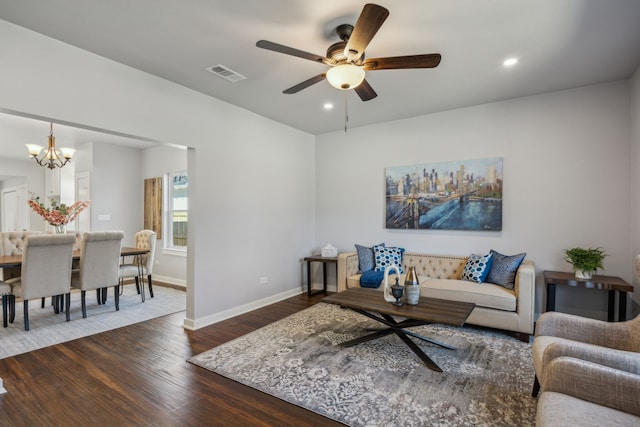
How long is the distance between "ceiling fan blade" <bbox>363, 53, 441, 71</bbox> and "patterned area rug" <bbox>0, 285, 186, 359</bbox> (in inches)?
157

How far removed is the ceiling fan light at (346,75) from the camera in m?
2.35

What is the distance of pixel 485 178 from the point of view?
13.8ft

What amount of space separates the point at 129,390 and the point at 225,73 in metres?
2.98

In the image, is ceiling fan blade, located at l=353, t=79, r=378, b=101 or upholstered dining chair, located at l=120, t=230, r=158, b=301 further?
upholstered dining chair, located at l=120, t=230, r=158, b=301

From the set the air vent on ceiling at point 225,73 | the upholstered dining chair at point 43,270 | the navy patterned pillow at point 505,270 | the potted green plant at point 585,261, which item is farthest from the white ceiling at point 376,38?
the upholstered dining chair at point 43,270

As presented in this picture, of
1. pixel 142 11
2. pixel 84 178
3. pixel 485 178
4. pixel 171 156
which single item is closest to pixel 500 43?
pixel 485 178

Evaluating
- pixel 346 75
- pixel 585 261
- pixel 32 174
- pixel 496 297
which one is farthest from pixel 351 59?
pixel 32 174

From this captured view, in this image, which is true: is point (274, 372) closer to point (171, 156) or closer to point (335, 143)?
point (335, 143)

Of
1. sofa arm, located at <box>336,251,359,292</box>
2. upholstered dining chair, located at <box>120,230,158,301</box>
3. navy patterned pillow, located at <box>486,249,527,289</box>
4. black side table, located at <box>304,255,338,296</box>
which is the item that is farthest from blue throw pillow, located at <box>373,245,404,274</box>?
upholstered dining chair, located at <box>120,230,158,301</box>

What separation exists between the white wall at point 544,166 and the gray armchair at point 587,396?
2.59 m

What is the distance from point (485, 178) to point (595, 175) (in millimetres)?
1130

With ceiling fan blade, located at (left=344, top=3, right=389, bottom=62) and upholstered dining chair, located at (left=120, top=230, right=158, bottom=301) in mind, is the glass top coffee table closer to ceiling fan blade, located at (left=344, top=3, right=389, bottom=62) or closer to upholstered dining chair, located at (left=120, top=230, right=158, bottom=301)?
ceiling fan blade, located at (left=344, top=3, right=389, bottom=62)

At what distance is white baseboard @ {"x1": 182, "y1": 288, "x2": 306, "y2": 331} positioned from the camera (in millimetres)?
3721

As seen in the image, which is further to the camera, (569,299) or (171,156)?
(171,156)
